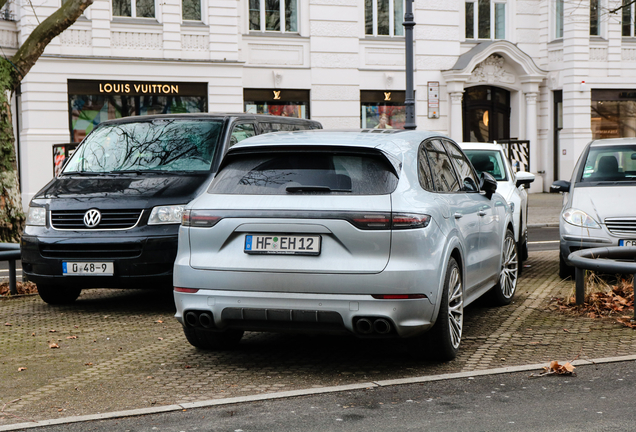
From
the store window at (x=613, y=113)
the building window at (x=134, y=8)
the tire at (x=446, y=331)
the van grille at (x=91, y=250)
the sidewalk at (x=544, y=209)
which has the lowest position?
the sidewalk at (x=544, y=209)

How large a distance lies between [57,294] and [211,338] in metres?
3.04

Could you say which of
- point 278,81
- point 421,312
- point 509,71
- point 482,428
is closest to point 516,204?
point 421,312

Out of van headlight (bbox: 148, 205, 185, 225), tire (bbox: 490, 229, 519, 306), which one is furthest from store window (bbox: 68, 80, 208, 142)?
tire (bbox: 490, 229, 519, 306)

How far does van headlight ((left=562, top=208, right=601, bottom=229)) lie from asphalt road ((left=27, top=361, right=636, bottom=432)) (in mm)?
4168

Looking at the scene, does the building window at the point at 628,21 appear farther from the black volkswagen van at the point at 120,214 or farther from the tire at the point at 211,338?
the tire at the point at 211,338

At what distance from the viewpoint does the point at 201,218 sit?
5.91 m

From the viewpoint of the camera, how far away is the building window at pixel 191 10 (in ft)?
81.4

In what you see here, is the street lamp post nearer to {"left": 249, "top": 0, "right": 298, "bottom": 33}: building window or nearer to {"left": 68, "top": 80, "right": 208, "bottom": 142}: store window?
{"left": 68, "top": 80, "right": 208, "bottom": 142}: store window

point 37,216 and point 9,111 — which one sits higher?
point 9,111

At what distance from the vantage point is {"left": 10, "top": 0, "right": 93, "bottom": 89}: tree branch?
11859mm

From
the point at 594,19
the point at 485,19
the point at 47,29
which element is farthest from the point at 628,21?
the point at 47,29

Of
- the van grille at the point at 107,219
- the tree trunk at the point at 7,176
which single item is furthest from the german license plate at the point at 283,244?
the tree trunk at the point at 7,176

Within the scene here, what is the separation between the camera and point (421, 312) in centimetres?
561

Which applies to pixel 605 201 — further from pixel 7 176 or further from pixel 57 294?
pixel 7 176
